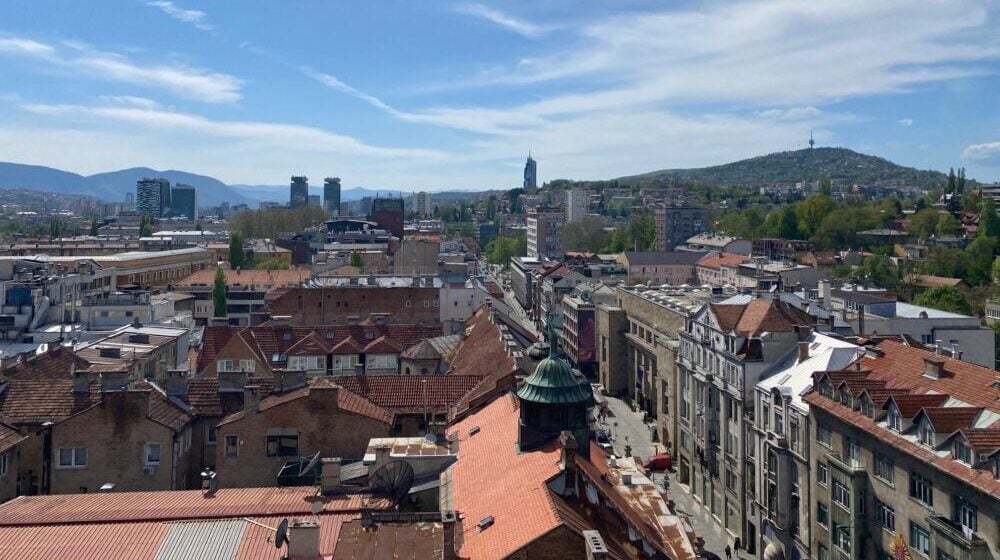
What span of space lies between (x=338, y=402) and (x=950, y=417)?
2308cm

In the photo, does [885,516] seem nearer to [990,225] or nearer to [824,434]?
[824,434]

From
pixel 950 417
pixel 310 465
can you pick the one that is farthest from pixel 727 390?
pixel 310 465

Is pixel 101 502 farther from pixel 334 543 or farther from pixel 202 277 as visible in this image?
pixel 202 277

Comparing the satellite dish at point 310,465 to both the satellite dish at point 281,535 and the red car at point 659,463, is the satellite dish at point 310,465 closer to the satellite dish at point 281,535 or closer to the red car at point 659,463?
the satellite dish at point 281,535

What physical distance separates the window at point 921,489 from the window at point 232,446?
25807 millimetres

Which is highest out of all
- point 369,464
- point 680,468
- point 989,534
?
point 369,464

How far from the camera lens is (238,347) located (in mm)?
54562

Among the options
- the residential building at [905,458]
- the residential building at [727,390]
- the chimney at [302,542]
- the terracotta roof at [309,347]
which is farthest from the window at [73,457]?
the residential building at [727,390]

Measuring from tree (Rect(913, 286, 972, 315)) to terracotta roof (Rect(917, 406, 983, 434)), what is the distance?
67411 millimetres

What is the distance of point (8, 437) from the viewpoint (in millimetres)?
31625

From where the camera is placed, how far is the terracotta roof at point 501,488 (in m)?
20.7

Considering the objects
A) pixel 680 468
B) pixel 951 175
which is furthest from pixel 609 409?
pixel 951 175

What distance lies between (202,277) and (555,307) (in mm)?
49578

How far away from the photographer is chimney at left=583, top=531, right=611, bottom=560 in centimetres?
1833
